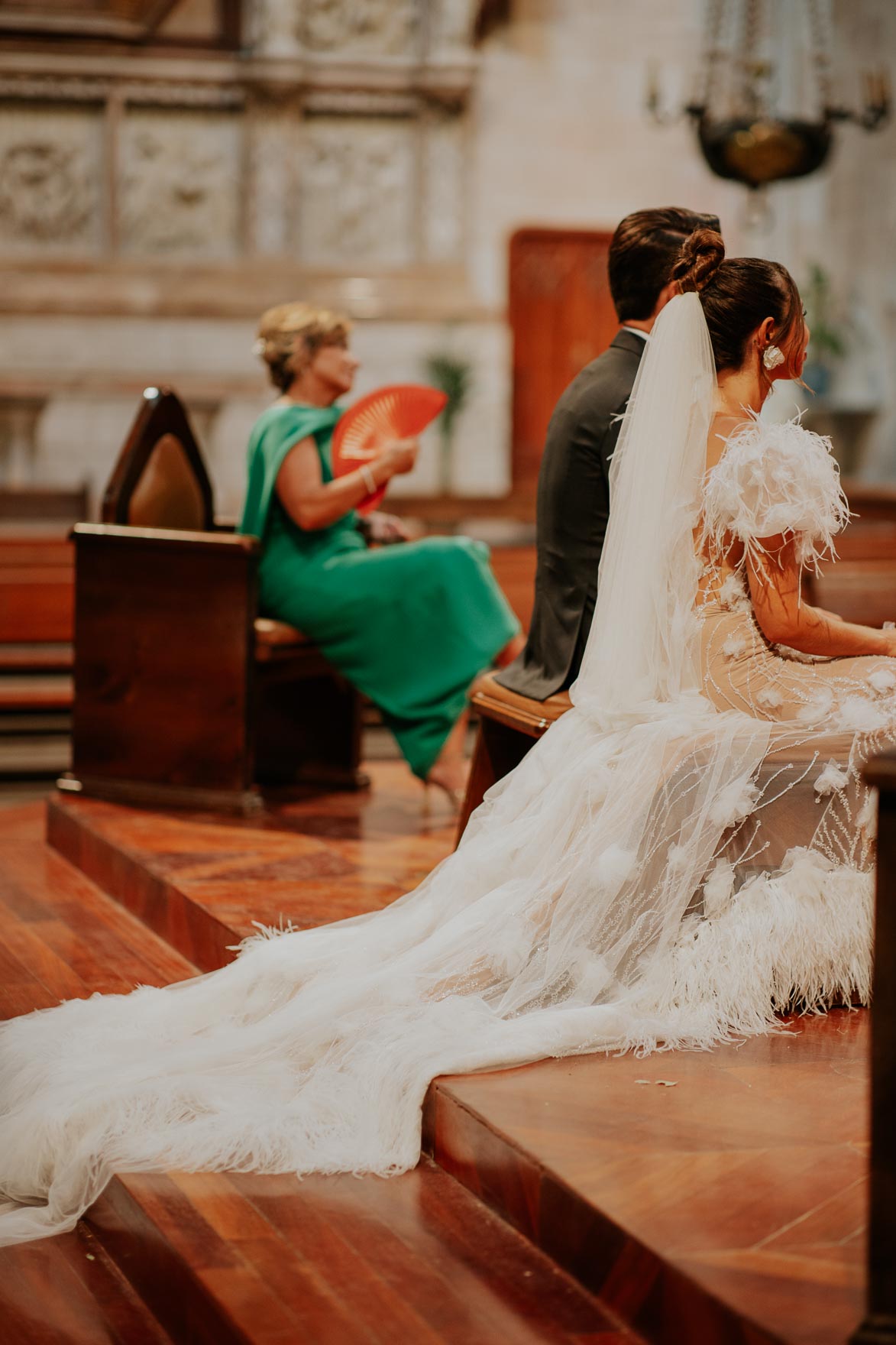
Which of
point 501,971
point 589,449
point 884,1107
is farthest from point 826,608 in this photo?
point 884,1107

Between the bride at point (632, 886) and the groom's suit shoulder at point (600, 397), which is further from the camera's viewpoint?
the groom's suit shoulder at point (600, 397)

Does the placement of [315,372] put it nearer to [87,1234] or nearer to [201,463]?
[201,463]

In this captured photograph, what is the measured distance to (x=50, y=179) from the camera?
9.57 metres

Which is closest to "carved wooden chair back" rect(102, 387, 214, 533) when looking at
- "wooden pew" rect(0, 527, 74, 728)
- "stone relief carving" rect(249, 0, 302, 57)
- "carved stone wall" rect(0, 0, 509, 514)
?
"wooden pew" rect(0, 527, 74, 728)

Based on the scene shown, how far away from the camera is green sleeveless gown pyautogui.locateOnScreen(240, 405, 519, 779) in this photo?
444cm

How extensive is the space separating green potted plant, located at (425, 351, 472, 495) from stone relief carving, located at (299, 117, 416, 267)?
69 cm

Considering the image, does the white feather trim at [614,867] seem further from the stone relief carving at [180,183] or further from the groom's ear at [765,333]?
the stone relief carving at [180,183]

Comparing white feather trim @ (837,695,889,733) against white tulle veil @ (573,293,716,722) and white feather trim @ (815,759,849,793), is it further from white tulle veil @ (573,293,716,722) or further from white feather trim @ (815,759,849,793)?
white tulle veil @ (573,293,716,722)

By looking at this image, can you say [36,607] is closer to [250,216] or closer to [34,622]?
[34,622]

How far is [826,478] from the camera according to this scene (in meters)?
2.86

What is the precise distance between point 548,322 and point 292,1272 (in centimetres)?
943

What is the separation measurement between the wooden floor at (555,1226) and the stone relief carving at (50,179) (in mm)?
8101

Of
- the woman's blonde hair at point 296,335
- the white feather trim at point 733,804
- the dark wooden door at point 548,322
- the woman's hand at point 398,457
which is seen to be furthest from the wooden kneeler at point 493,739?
the dark wooden door at point 548,322

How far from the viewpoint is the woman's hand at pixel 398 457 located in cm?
442
